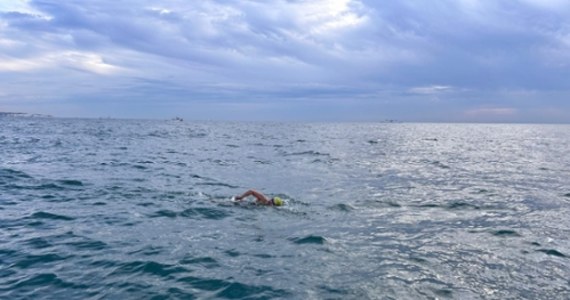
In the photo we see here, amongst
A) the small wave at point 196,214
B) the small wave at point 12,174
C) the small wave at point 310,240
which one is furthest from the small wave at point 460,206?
the small wave at point 12,174

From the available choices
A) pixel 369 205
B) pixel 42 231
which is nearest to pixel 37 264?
pixel 42 231

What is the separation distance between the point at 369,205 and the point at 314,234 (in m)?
5.38

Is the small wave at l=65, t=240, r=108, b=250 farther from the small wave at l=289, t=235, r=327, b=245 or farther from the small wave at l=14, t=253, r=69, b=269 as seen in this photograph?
the small wave at l=289, t=235, r=327, b=245

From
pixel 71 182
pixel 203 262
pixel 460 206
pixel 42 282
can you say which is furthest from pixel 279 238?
pixel 71 182

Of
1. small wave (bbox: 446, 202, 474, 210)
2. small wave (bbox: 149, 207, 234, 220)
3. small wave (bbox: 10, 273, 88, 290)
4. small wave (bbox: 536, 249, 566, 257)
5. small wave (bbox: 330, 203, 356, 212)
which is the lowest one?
small wave (bbox: 149, 207, 234, 220)

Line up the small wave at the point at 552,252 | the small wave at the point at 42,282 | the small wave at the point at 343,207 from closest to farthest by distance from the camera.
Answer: the small wave at the point at 42,282, the small wave at the point at 552,252, the small wave at the point at 343,207

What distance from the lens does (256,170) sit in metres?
30.4

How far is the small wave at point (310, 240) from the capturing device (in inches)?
503

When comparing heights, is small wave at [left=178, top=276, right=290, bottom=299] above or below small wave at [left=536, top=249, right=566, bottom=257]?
below

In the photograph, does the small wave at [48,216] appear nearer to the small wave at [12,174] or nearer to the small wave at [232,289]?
the small wave at [232,289]

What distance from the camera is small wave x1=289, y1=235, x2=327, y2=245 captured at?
12.8 metres

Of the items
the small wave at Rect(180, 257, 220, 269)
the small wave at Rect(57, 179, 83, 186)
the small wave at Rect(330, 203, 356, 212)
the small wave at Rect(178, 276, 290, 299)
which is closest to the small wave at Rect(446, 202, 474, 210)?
the small wave at Rect(330, 203, 356, 212)

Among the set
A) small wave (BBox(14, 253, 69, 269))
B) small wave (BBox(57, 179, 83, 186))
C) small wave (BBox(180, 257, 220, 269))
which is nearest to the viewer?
small wave (BBox(14, 253, 69, 269))

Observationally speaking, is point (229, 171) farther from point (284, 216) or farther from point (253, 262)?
point (253, 262)
